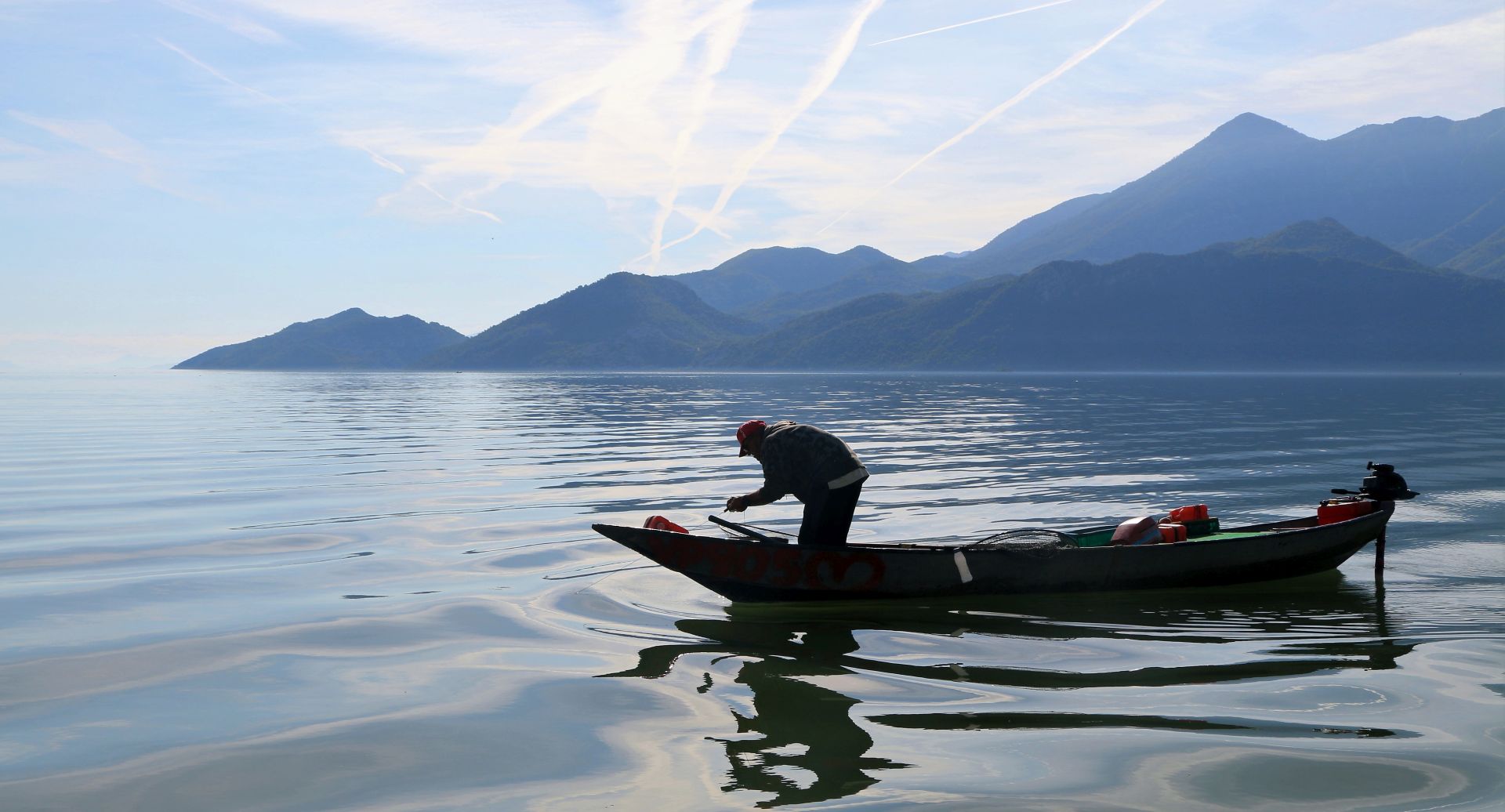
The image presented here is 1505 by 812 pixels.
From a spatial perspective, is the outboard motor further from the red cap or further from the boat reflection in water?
the red cap

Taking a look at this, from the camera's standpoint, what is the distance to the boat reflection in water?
834 cm

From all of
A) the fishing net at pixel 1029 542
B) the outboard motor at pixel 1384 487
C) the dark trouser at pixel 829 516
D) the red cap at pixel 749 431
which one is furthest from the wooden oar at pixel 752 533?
the outboard motor at pixel 1384 487

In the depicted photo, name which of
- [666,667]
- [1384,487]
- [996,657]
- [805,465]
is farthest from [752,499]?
[1384,487]

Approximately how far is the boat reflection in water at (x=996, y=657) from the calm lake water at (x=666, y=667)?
2.0 inches

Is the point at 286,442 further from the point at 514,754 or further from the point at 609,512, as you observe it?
the point at 514,754

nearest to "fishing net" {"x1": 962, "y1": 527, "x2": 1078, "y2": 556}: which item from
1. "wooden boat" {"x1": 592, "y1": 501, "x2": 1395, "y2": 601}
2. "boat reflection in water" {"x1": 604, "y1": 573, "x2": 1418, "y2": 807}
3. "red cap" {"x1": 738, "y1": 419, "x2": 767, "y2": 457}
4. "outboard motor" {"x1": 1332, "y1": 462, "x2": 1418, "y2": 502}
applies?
"wooden boat" {"x1": 592, "y1": 501, "x2": 1395, "y2": 601}

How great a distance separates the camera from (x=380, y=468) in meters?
30.2

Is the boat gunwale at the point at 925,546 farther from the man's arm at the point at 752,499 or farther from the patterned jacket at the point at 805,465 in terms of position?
the patterned jacket at the point at 805,465

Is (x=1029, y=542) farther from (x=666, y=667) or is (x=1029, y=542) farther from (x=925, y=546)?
(x=666, y=667)

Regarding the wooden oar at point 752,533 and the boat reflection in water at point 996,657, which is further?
the wooden oar at point 752,533

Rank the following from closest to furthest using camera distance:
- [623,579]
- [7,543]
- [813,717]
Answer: [813,717], [623,579], [7,543]

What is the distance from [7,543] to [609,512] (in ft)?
34.0

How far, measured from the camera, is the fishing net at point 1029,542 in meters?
13.4

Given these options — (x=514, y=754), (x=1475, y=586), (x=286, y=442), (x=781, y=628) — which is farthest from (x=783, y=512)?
(x=286, y=442)
